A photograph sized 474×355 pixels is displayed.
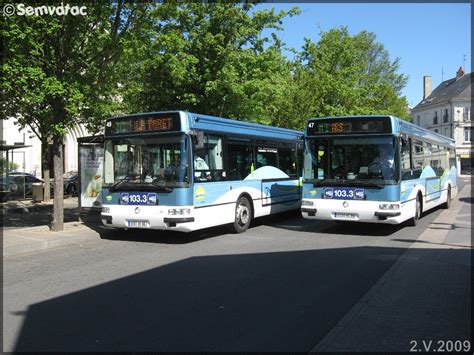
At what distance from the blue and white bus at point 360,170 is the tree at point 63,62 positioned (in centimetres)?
522

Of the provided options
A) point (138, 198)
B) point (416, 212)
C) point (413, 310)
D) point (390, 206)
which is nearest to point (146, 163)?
point (138, 198)

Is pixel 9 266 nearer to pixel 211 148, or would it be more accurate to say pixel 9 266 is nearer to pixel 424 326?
pixel 211 148

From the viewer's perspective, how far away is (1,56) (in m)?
10.5

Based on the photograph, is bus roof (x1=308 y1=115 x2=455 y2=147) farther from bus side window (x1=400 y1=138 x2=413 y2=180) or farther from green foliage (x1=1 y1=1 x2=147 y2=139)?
green foliage (x1=1 y1=1 x2=147 y2=139)

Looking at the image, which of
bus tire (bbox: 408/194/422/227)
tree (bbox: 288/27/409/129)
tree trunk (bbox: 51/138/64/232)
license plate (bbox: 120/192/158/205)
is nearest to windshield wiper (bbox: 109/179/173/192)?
license plate (bbox: 120/192/158/205)

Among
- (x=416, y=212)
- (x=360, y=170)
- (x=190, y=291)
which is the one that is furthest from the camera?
(x=416, y=212)

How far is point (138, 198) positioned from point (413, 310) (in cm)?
676

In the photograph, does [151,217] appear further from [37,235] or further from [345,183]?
[345,183]

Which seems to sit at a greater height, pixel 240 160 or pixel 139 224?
pixel 240 160

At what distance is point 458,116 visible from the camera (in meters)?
74.8

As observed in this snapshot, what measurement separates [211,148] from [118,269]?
411cm

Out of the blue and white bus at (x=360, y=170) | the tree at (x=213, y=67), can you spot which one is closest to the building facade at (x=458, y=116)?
→ the tree at (x=213, y=67)

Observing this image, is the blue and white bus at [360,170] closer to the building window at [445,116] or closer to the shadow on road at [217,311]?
the shadow on road at [217,311]

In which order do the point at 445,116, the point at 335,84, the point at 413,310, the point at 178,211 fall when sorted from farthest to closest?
the point at 445,116 → the point at 335,84 → the point at 178,211 → the point at 413,310
